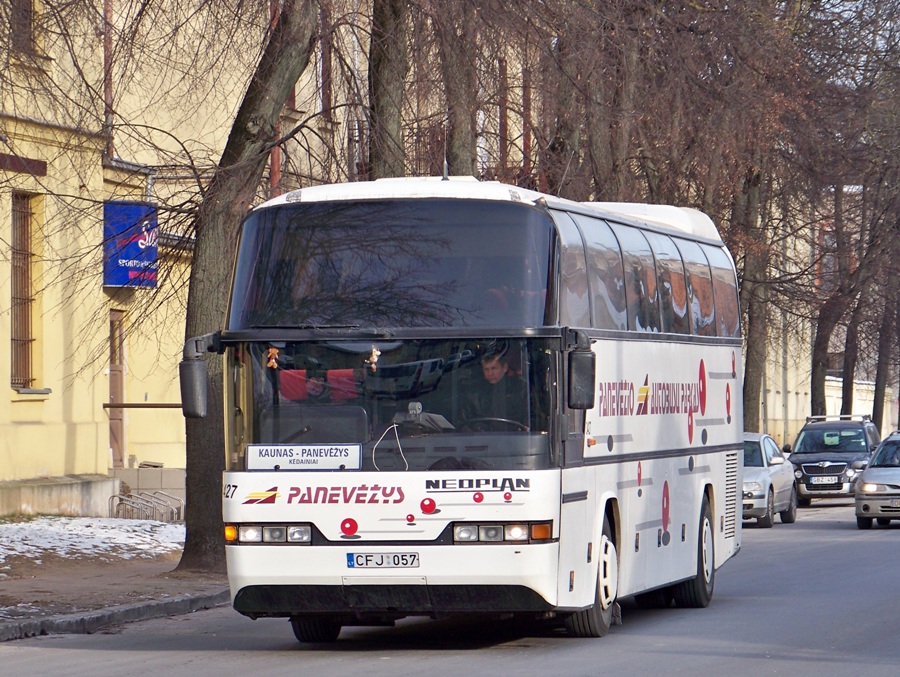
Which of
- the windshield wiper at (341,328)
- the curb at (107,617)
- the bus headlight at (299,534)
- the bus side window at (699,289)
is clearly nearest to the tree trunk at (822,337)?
the bus side window at (699,289)

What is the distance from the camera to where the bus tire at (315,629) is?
1258 centimetres

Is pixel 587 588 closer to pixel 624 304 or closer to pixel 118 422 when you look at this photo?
pixel 624 304

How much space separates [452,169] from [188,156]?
17.5 feet

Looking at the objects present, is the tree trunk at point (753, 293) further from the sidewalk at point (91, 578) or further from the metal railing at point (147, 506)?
the sidewalk at point (91, 578)

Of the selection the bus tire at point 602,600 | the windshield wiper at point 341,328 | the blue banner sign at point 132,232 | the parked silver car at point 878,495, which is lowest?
the parked silver car at point 878,495

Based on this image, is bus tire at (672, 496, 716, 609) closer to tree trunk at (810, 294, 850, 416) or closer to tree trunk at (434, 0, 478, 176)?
tree trunk at (434, 0, 478, 176)

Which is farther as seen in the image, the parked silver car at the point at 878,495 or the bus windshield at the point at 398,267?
the parked silver car at the point at 878,495

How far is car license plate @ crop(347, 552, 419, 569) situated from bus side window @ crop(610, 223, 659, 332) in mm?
3181

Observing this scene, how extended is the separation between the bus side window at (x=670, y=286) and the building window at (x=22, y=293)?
11491 millimetres

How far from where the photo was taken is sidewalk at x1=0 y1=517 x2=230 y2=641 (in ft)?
46.3

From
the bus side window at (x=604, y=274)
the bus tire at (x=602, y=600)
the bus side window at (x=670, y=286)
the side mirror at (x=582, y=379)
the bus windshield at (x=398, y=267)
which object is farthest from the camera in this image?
the bus side window at (x=670, y=286)

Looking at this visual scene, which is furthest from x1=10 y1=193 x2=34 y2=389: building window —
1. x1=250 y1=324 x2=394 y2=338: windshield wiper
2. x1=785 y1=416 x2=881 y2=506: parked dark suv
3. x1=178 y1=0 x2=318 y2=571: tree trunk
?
x1=785 y1=416 x2=881 y2=506: parked dark suv

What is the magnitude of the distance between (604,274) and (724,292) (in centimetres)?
455

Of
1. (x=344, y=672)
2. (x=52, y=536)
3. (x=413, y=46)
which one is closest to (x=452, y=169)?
(x=413, y=46)
